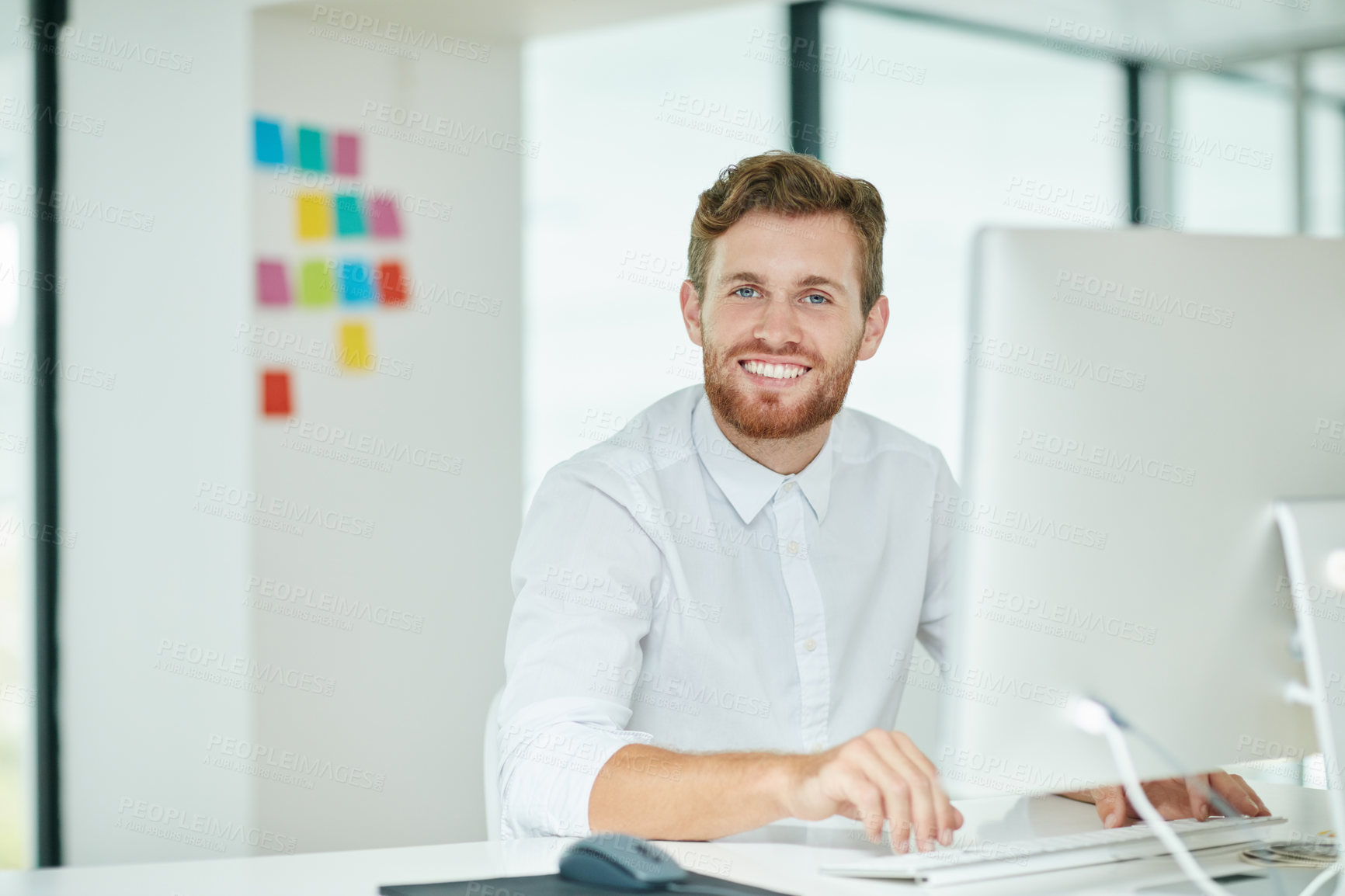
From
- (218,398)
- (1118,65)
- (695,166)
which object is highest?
(1118,65)

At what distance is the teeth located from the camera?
5.58 feet

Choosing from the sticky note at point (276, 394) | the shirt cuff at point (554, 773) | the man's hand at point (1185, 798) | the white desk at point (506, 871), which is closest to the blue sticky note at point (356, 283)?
the sticky note at point (276, 394)

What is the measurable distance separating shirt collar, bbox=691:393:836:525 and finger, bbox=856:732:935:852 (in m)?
0.63

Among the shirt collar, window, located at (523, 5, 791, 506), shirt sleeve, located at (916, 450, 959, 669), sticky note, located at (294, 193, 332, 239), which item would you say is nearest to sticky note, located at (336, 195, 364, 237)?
sticky note, located at (294, 193, 332, 239)

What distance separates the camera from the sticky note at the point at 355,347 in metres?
3.13

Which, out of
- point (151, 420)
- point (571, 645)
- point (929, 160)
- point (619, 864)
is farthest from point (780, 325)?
point (929, 160)

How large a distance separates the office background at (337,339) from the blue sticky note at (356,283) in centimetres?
4

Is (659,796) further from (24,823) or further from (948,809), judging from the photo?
(24,823)

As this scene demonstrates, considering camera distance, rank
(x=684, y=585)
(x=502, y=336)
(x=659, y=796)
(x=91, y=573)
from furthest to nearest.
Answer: (x=502, y=336) → (x=91, y=573) → (x=684, y=585) → (x=659, y=796)

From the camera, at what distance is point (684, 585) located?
159 centimetres

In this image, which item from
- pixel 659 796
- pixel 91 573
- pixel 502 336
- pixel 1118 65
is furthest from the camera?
pixel 1118 65

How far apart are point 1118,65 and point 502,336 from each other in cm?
227

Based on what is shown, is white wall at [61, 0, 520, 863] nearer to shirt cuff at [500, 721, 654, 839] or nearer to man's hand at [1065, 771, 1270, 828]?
shirt cuff at [500, 721, 654, 839]

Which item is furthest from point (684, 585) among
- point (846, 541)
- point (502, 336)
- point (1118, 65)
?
point (1118, 65)
